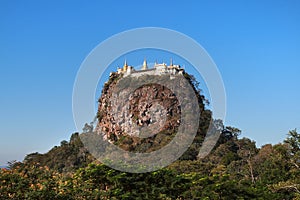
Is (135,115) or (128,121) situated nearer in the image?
(128,121)

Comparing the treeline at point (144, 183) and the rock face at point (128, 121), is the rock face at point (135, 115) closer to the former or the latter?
the rock face at point (128, 121)

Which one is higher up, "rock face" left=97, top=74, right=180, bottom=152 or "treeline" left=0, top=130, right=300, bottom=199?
"rock face" left=97, top=74, right=180, bottom=152

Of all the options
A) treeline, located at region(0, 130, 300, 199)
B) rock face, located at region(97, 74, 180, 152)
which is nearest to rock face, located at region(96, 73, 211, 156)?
rock face, located at region(97, 74, 180, 152)

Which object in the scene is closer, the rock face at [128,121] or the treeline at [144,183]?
the treeline at [144,183]

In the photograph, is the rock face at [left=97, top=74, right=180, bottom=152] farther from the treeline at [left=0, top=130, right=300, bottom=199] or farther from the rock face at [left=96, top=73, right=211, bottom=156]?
the treeline at [left=0, top=130, right=300, bottom=199]

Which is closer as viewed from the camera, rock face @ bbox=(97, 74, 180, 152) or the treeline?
the treeline

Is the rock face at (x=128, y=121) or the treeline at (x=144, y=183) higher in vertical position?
the rock face at (x=128, y=121)

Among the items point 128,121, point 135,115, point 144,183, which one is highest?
point 135,115

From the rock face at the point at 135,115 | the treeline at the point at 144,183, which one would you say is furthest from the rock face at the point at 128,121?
the treeline at the point at 144,183

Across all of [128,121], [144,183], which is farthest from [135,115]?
[144,183]

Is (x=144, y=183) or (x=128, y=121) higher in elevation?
(x=128, y=121)

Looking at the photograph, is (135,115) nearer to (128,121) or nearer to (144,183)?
(128,121)

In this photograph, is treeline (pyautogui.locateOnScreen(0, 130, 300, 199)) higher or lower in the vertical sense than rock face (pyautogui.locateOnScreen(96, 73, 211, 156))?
lower
